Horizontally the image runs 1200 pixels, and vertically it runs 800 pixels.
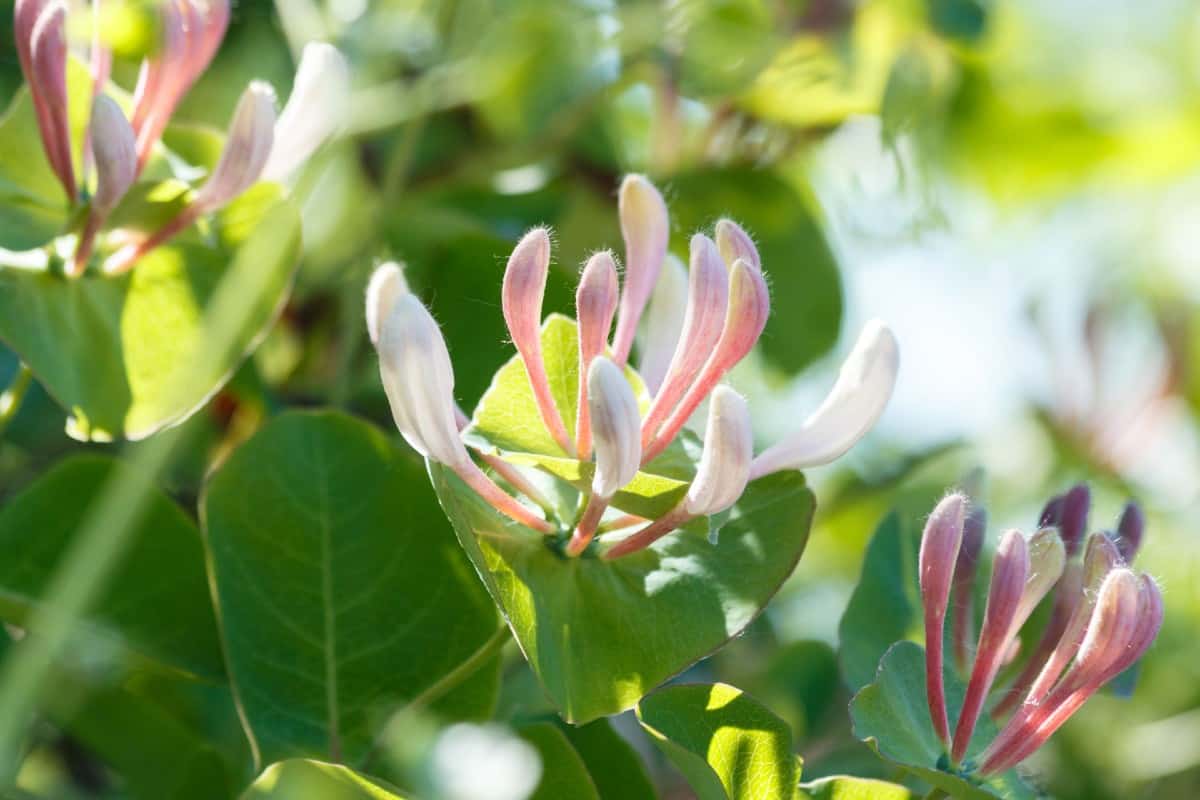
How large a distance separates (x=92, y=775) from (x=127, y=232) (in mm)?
301

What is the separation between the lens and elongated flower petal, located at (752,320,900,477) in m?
0.43

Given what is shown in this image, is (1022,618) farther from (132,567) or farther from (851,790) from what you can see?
(132,567)

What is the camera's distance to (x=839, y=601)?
0.92 meters

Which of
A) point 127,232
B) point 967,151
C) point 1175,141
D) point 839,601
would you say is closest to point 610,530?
point 127,232

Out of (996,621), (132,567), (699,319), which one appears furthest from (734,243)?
(132,567)

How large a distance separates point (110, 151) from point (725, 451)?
22cm

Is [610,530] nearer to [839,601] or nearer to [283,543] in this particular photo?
[283,543]

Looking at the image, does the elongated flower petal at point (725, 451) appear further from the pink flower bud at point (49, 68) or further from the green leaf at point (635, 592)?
the pink flower bud at point (49, 68)

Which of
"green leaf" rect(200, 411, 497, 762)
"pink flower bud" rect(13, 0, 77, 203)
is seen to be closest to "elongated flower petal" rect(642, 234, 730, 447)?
"green leaf" rect(200, 411, 497, 762)

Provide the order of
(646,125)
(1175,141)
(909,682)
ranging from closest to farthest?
1. (909,682)
2. (646,125)
3. (1175,141)

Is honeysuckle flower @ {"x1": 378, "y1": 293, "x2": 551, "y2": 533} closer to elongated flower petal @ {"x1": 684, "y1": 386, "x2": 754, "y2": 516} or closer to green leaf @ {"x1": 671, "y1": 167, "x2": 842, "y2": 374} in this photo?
elongated flower petal @ {"x1": 684, "y1": 386, "x2": 754, "y2": 516}

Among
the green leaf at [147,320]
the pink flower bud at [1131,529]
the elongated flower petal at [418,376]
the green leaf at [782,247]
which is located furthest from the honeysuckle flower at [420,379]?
the green leaf at [782,247]

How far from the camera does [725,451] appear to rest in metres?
0.39

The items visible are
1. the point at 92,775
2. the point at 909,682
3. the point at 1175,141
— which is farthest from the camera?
the point at 1175,141
